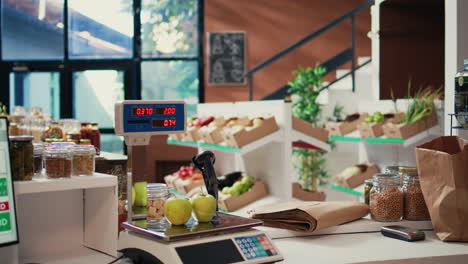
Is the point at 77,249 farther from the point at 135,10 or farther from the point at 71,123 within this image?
the point at 135,10

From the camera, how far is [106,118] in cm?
914

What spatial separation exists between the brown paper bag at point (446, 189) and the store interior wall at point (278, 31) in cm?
631

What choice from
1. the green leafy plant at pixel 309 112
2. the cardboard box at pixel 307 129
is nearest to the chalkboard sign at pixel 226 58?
the green leafy plant at pixel 309 112

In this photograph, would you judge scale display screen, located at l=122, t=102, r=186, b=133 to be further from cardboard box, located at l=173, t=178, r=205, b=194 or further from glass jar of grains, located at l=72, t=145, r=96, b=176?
cardboard box, located at l=173, t=178, r=205, b=194

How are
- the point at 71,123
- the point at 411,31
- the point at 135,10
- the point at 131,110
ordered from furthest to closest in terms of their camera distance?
the point at 135,10, the point at 411,31, the point at 71,123, the point at 131,110

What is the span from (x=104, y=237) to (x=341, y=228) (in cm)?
103

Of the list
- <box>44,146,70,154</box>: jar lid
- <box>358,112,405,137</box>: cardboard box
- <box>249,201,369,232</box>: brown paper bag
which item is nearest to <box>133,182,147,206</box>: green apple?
<box>44,146,70,154</box>: jar lid

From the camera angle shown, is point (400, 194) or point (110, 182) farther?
point (400, 194)

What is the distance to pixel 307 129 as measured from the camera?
4.63 metres

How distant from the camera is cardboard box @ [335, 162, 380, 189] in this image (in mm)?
5469

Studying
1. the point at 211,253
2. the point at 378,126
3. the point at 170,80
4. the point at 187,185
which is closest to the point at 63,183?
the point at 211,253

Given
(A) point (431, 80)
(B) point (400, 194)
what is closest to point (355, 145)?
(A) point (431, 80)

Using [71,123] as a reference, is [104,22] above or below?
above

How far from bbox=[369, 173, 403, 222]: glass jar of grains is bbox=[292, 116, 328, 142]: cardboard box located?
183 centimetres
